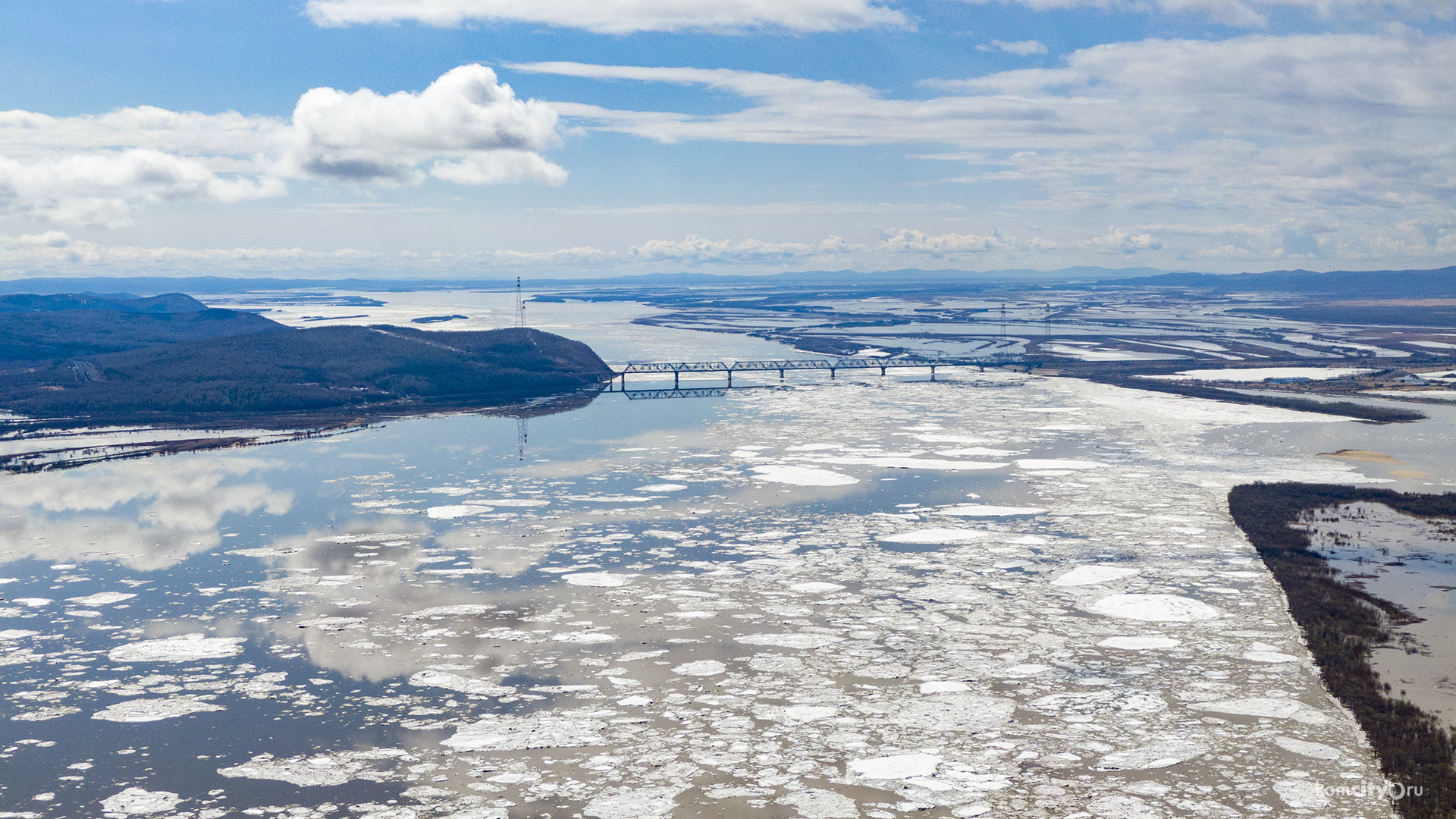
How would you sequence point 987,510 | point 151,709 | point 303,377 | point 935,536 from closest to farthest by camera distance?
point 151,709, point 935,536, point 987,510, point 303,377

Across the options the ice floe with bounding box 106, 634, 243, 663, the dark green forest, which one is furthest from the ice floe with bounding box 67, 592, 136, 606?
the dark green forest

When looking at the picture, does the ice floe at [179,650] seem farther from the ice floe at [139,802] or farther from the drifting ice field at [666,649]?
the ice floe at [139,802]

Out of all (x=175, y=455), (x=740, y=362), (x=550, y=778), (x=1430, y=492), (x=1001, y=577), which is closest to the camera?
(x=550, y=778)

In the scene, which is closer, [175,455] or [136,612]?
[136,612]

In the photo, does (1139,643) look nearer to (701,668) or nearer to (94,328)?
(701,668)

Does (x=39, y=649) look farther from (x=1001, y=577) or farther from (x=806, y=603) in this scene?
(x=1001, y=577)

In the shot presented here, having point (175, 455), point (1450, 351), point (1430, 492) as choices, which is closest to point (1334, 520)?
point (1430, 492)

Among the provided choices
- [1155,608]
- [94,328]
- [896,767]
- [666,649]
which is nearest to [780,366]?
[1155,608]

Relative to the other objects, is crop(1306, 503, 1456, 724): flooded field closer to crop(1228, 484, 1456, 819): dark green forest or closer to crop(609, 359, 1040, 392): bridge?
crop(1228, 484, 1456, 819): dark green forest
